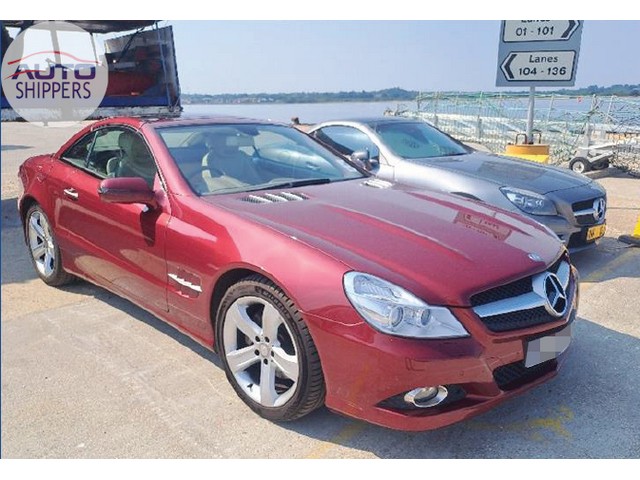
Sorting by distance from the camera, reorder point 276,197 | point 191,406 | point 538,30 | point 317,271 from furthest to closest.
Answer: point 538,30
point 276,197
point 191,406
point 317,271

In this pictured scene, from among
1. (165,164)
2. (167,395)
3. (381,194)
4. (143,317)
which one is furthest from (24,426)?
(381,194)

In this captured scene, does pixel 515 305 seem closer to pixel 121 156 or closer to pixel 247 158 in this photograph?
pixel 247 158

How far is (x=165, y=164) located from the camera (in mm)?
3197

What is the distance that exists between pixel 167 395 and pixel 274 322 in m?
0.83

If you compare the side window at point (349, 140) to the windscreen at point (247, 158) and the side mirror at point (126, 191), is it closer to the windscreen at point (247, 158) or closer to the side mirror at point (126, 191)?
the windscreen at point (247, 158)

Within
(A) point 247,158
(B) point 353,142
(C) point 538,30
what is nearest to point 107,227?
(A) point 247,158

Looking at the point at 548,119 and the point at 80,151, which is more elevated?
the point at 80,151

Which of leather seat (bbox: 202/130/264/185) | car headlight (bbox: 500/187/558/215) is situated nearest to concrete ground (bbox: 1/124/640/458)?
leather seat (bbox: 202/130/264/185)

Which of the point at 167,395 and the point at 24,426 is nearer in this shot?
the point at 24,426

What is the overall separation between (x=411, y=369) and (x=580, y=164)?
10227 millimetres

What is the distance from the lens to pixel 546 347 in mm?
2471

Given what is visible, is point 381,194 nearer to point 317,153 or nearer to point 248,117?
point 317,153

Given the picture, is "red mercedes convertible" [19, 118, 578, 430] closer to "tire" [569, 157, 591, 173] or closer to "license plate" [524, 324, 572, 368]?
"license plate" [524, 324, 572, 368]

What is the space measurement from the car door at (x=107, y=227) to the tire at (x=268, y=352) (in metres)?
0.61
